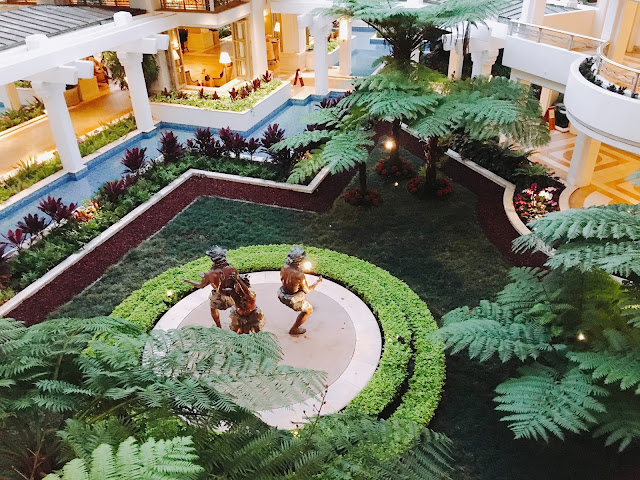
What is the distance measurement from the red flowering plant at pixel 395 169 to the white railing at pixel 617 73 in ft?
13.9

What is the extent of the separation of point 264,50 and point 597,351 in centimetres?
1585

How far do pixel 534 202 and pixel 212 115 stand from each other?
9.43 metres

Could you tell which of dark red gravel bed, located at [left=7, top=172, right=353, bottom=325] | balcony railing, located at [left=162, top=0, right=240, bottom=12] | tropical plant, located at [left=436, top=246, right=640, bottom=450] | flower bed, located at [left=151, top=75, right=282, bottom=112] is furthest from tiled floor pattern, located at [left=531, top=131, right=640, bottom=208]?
balcony railing, located at [left=162, top=0, right=240, bottom=12]

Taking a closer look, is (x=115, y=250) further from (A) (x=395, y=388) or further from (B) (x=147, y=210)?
(A) (x=395, y=388)

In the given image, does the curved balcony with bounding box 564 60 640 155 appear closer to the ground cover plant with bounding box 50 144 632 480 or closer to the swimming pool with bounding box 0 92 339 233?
the ground cover plant with bounding box 50 144 632 480

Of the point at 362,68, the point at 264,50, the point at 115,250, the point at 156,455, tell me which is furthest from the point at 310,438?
the point at 362,68

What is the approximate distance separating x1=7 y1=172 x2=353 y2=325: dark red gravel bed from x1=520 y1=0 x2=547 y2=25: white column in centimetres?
558

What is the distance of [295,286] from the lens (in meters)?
7.05

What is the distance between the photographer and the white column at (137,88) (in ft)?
46.9

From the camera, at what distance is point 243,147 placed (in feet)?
41.6

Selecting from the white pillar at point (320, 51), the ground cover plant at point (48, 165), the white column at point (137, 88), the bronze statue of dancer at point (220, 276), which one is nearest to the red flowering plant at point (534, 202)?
the bronze statue of dancer at point (220, 276)

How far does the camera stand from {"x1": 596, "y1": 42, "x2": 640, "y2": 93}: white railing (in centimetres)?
871

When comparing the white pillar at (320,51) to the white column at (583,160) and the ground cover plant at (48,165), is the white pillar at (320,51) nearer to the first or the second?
the ground cover plant at (48,165)

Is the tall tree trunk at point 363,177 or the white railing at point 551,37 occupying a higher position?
the white railing at point 551,37
